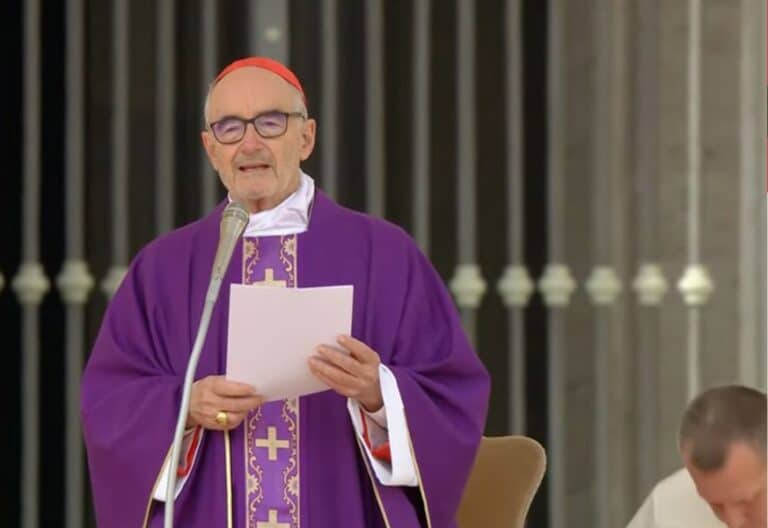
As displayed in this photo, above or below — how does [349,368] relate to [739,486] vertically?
above

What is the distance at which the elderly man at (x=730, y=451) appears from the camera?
3.46m

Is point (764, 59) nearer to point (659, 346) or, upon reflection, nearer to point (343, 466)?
point (659, 346)

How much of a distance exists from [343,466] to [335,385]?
0.25 metres

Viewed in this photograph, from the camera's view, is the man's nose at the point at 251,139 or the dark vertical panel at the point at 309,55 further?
the dark vertical panel at the point at 309,55

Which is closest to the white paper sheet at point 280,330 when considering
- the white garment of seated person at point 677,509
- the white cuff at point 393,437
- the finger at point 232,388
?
the finger at point 232,388

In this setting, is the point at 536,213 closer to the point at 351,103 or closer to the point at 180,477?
the point at 351,103

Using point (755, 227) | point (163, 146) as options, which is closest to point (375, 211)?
point (163, 146)

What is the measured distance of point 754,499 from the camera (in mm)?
3484

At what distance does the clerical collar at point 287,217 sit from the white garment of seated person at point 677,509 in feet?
3.11

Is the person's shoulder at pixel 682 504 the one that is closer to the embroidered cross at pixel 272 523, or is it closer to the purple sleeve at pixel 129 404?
the embroidered cross at pixel 272 523

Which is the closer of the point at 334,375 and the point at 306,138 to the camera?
the point at 334,375

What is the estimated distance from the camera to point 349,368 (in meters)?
3.33

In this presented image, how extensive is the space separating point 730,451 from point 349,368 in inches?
28.5
